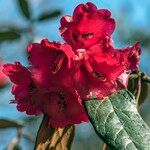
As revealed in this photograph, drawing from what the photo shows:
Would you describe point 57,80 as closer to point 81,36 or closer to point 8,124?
point 81,36

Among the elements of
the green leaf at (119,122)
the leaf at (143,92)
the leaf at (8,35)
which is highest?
the leaf at (8,35)

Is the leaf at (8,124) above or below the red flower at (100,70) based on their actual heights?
above

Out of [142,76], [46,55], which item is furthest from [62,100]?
[142,76]

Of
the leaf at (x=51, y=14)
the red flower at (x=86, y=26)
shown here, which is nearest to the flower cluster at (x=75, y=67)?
the red flower at (x=86, y=26)

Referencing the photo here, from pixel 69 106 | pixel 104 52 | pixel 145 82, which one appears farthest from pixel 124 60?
pixel 145 82

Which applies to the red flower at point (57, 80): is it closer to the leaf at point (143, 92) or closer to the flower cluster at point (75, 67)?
the flower cluster at point (75, 67)

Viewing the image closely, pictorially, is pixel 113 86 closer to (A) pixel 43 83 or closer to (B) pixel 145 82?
(A) pixel 43 83
